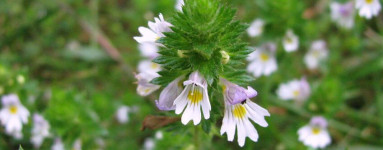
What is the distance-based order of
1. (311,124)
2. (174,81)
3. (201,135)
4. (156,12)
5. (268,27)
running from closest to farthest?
(174,81), (201,135), (311,124), (268,27), (156,12)

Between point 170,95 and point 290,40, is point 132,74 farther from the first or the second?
point 170,95

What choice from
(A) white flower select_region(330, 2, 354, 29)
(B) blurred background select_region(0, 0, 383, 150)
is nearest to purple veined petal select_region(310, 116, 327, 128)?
(B) blurred background select_region(0, 0, 383, 150)

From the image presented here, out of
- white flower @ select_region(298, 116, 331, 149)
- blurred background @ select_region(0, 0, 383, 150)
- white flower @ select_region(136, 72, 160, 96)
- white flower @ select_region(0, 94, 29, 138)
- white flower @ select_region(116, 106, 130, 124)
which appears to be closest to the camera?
white flower @ select_region(136, 72, 160, 96)

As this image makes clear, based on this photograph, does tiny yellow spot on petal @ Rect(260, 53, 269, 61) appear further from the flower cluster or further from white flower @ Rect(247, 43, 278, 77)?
the flower cluster

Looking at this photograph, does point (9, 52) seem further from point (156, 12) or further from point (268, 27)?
point (268, 27)

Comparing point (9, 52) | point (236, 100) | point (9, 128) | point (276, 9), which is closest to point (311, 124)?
point (276, 9)

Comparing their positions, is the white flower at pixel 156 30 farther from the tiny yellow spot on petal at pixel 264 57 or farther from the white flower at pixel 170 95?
the tiny yellow spot on petal at pixel 264 57
